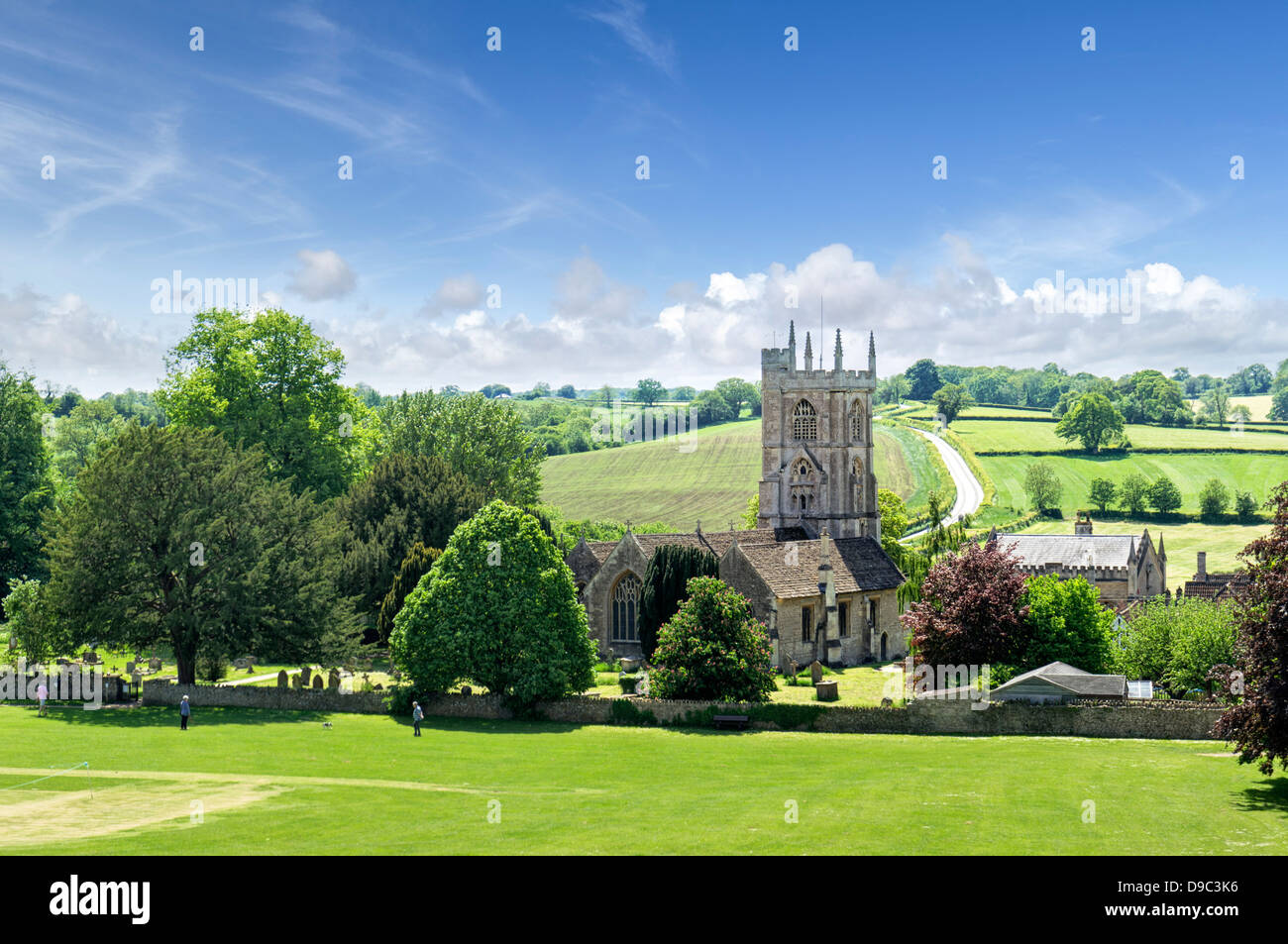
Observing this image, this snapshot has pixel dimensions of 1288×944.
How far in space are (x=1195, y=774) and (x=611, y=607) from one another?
119ft

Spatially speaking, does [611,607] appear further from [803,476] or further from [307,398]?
[307,398]

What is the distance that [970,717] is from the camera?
44.5 metres

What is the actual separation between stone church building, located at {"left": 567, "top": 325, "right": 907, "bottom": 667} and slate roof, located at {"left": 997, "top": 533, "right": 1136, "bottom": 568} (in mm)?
12078

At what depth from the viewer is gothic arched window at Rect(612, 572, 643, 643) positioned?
65.1 meters

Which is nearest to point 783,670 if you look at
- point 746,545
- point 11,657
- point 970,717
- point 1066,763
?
point 746,545

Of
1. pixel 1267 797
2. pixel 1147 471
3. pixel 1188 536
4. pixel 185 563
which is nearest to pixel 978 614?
pixel 1267 797

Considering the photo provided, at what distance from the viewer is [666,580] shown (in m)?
60.0

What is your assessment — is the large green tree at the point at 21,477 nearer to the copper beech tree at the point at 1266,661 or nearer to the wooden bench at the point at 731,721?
the wooden bench at the point at 731,721

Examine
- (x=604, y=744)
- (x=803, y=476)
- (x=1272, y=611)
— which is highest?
(x=803, y=476)

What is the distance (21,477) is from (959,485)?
103349 millimetres

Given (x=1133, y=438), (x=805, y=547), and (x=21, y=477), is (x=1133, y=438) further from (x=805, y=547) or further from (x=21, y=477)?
(x=21, y=477)

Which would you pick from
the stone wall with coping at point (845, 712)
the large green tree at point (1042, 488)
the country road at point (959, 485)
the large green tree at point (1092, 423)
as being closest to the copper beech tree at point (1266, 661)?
the stone wall with coping at point (845, 712)

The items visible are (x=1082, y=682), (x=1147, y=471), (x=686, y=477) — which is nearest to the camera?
(x=1082, y=682)

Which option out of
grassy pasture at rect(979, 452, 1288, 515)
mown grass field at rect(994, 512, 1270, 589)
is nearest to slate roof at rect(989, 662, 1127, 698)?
mown grass field at rect(994, 512, 1270, 589)
